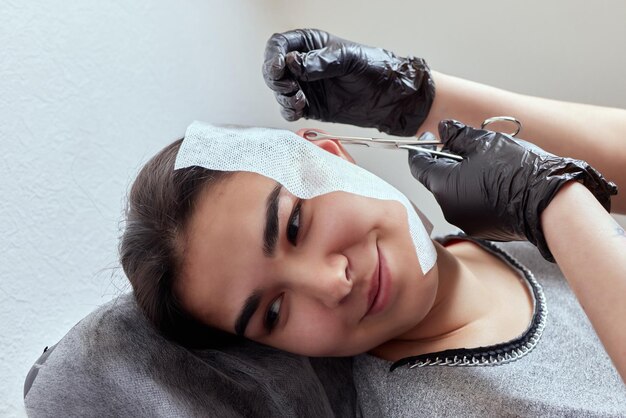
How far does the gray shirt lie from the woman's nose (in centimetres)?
22

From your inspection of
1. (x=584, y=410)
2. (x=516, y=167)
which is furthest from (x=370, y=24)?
(x=584, y=410)

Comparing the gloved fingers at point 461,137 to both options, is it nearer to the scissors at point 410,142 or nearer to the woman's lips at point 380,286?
the scissors at point 410,142

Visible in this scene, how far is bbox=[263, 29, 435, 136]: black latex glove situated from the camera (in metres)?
1.02

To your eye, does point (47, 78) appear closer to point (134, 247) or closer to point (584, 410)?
point (134, 247)

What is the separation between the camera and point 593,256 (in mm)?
719

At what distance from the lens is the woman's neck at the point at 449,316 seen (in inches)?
39.3

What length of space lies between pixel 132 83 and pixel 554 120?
84cm

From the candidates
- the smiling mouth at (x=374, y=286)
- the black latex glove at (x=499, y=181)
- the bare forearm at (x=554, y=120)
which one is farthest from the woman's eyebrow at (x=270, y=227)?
the bare forearm at (x=554, y=120)

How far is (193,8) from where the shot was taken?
1335 millimetres

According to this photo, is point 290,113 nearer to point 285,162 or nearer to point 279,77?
point 279,77

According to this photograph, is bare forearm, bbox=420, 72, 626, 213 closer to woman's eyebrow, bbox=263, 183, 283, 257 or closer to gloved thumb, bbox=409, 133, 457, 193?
gloved thumb, bbox=409, 133, 457, 193

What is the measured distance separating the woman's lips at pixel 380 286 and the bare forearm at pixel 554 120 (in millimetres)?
431

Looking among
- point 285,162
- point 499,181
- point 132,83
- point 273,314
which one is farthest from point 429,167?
point 132,83

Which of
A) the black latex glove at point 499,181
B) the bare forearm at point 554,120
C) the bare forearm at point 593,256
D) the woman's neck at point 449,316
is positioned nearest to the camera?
the bare forearm at point 593,256
